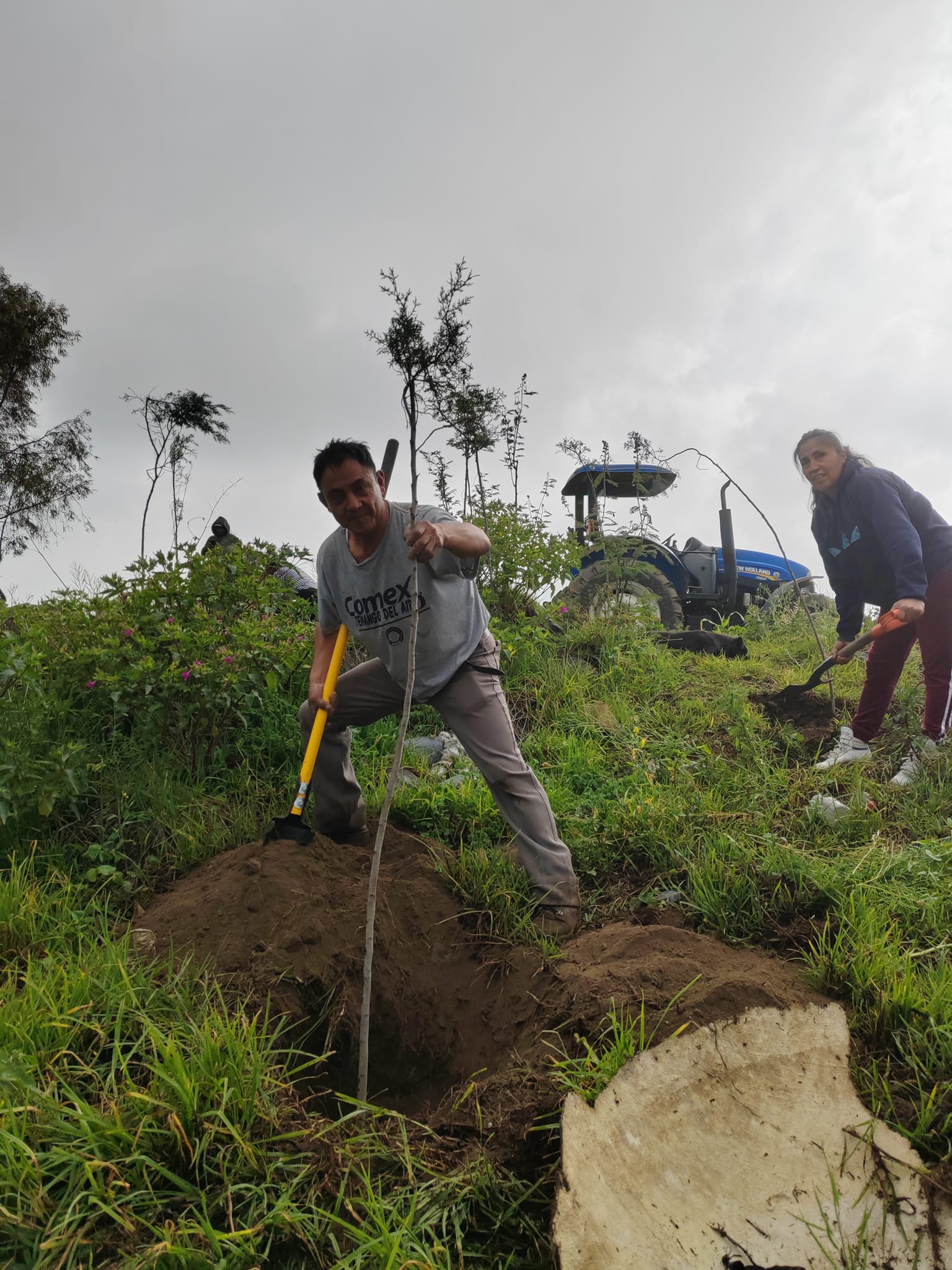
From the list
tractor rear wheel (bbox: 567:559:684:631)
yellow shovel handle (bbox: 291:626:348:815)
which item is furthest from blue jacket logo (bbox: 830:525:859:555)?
yellow shovel handle (bbox: 291:626:348:815)

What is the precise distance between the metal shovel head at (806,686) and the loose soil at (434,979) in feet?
8.87

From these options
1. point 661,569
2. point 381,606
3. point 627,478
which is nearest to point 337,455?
point 381,606

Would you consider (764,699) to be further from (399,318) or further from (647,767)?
(399,318)

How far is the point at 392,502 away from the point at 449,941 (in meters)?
1.82

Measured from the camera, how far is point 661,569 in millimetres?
8586

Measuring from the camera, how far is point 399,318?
1.91 meters

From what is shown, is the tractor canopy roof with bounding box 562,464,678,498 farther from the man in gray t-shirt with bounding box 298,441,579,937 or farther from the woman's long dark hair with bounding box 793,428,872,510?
the man in gray t-shirt with bounding box 298,441,579,937

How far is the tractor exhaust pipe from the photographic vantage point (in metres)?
7.86

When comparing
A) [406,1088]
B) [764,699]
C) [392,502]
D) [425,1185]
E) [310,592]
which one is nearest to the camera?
[425,1185]

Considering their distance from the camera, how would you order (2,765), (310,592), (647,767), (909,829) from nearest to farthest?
(2,765) < (909,829) < (647,767) < (310,592)

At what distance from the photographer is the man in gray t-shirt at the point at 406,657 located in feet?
9.36

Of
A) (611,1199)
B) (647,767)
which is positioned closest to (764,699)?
(647,767)

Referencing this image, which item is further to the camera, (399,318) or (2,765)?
(2,765)

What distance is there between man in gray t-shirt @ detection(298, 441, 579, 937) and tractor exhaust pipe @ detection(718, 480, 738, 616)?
4.98 meters
